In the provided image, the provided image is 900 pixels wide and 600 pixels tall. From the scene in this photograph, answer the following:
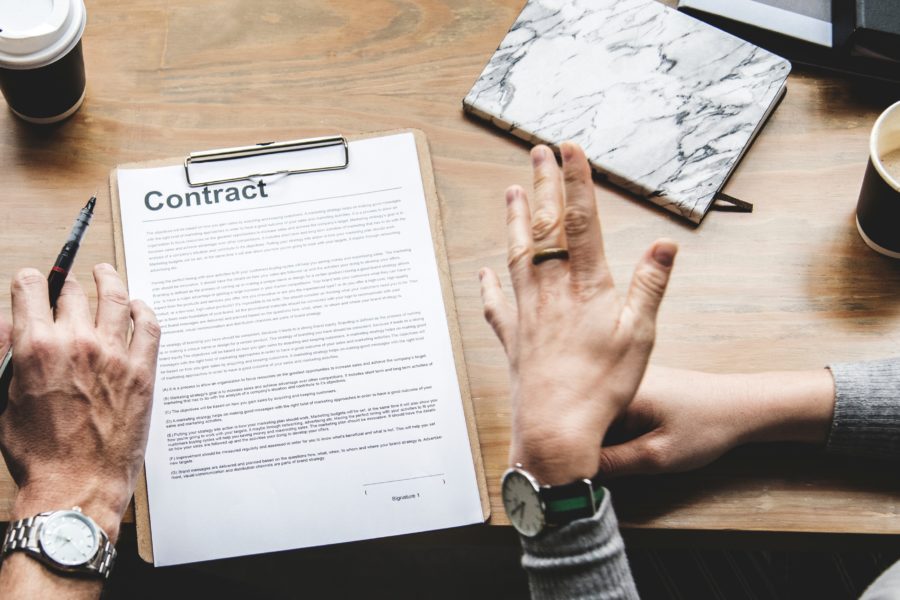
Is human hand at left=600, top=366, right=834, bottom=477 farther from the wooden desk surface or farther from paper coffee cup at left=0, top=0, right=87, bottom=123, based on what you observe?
paper coffee cup at left=0, top=0, right=87, bottom=123

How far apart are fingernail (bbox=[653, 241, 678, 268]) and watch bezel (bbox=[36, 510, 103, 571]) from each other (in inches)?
20.9

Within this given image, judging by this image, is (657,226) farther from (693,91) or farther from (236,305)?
Result: (236,305)

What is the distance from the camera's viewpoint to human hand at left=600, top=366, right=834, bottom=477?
0.74 metres

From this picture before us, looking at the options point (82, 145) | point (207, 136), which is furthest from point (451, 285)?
point (82, 145)

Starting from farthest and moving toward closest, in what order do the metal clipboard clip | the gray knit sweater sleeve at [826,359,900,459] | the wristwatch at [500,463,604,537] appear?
the metal clipboard clip, the gray knit sweater sleeve at [826,359,900,459], the wristwatch at [500,463,604,537]

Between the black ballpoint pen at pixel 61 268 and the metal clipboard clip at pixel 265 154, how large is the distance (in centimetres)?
11

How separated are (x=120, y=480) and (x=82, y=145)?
1.24ft

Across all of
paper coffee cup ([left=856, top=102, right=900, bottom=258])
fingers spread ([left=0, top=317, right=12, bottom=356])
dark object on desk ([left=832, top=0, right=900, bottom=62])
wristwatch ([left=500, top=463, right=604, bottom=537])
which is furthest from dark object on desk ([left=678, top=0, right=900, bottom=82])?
fingers spread ([left=0, top=317, right=12, bottom=356])

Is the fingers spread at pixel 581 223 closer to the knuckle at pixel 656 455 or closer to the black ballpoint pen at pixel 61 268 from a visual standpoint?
the knuckle at pixel 656 455

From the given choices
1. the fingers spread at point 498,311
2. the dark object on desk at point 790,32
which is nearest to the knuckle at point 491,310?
the fingers spread at point 498,311

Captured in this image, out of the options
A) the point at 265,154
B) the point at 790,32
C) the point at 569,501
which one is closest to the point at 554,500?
the point at 569,501

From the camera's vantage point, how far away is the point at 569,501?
0.65 m

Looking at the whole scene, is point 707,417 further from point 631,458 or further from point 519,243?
point 519,243

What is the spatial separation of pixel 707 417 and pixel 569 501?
0.18 metres
